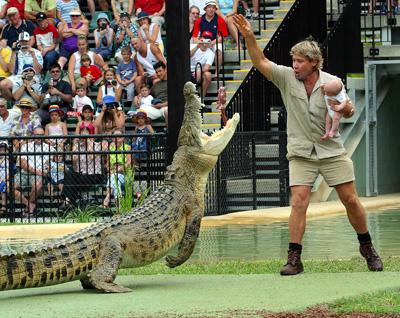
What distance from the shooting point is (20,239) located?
1588 centimetres

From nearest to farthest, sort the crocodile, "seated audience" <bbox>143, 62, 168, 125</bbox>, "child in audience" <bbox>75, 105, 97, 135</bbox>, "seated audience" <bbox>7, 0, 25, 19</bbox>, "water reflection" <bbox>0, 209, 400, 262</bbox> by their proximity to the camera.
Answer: the crocodile → "water reflection" <bbox>0, 209, 400, 262</bbox> → "child in audience" <bbox>75, 105, 97, 135</bbox> → "seated audience" <bbox>143, 62, 168, 125</bbox> → "seated audience" <bbox>7, 0, 25, 19</bbox>

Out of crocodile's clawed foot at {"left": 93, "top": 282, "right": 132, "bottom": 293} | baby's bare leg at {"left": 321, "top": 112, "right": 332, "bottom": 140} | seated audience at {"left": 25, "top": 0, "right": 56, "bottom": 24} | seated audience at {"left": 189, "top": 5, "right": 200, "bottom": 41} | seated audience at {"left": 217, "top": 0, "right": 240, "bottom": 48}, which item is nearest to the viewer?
crocodile's clawed foot at {"left": 93, "top": 282, "right": 132, "bottom": 293}

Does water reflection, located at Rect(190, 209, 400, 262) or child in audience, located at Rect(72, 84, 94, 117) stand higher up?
child in audience, located at Rect(72, 84, 94, 117)

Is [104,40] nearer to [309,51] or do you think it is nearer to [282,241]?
[282,241]

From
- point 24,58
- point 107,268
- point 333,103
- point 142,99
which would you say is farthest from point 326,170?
point 24,58

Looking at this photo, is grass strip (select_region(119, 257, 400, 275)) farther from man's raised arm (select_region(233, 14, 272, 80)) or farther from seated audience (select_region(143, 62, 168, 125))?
seated audience (select_region(143, 62, 168, 125))

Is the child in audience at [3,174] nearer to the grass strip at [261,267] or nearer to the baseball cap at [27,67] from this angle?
the baseball cap at [27,67]

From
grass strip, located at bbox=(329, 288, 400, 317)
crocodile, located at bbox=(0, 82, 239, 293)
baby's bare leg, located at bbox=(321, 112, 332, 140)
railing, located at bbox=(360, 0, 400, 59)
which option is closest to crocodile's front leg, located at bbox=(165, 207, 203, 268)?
crocodile, located at bbox=(0, 82, 239, 293)

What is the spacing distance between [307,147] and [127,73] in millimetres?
12663

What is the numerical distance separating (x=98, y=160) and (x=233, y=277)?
8.86m

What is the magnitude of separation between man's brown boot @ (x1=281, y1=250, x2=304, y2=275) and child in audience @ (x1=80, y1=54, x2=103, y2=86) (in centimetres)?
1323

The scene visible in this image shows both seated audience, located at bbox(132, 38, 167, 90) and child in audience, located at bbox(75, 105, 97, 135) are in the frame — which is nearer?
child in audience, located at bbox(75, 105, 97, 135)

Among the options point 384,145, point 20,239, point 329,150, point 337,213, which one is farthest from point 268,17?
point 329,150

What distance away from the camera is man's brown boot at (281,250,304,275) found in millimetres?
10156
